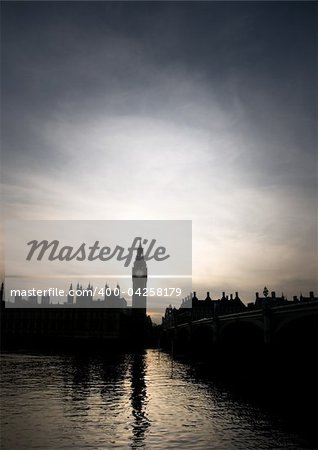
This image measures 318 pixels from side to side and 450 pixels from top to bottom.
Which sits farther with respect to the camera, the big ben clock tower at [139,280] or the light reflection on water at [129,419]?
the big ben clock tower at [139,280]

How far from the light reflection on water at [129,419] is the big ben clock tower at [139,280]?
131 meters

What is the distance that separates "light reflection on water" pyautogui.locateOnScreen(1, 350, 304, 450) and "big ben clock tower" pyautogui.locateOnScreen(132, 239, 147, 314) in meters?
131

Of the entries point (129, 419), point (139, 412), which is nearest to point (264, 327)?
point (139, 412)

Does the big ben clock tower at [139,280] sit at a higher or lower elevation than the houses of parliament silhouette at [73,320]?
higher

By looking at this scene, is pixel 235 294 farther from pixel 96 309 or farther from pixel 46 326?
pixel 46 326

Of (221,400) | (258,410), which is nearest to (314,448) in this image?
(258,410)

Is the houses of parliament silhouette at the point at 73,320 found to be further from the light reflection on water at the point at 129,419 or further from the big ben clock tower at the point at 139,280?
the light reflection on water at the point at 129,419

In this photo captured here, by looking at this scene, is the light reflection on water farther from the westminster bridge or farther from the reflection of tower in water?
the westminster bridge

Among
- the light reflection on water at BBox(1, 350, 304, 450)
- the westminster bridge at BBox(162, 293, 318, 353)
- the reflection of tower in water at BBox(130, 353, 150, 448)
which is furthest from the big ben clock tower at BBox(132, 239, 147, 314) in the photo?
the light reflection on water at BBox(1, 350, 304, 450)

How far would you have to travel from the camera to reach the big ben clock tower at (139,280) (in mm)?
165375

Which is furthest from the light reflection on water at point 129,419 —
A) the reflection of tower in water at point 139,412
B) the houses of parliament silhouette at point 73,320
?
the houses of parliament silhouette at point 73,320

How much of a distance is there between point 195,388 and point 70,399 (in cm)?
1310

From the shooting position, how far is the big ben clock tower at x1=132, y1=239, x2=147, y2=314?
165m

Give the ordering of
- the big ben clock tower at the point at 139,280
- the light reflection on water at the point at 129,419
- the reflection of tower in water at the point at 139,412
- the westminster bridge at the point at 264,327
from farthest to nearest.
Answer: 1. the big ben clock tower at the point at 139,280
2. the westminster bridge at the point at 264,327
3. the reflection of tower in water at the point at 139,412
4. the light reflection on water at the point at 129,419
